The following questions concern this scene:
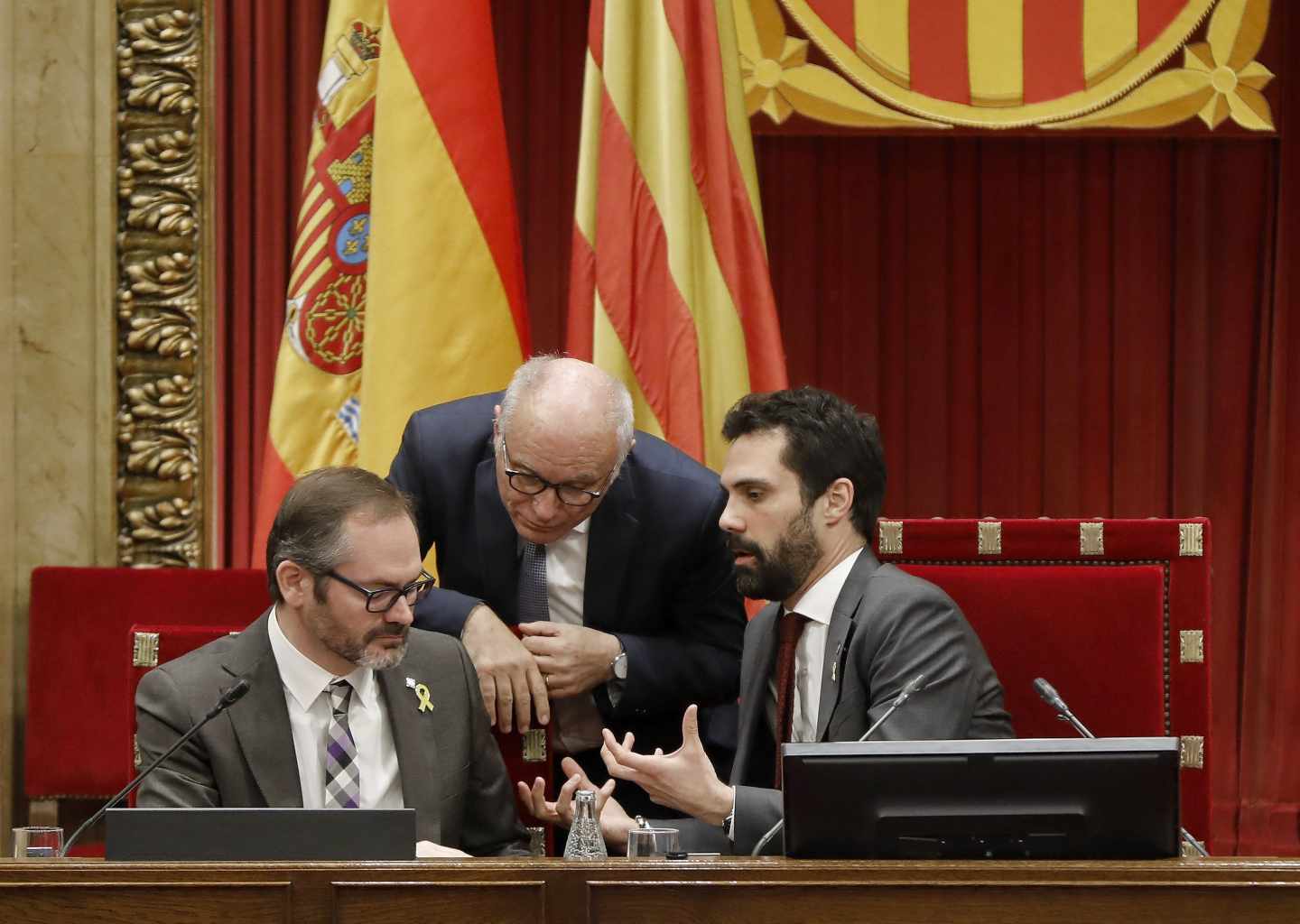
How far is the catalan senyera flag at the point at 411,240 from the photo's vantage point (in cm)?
404

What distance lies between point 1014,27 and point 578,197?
1.44m

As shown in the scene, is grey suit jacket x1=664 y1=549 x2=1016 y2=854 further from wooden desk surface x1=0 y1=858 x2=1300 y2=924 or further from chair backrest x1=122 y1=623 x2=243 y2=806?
chair backrest x1=122 y1=623 x2=243 y2=806

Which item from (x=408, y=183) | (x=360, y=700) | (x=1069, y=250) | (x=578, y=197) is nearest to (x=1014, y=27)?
(x=1069, y=250)

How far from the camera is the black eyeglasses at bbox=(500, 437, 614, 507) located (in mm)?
2986

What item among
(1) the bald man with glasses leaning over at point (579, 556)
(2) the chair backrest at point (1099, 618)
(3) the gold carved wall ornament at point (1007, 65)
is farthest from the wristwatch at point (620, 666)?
(3) the gold carved wall ornament at point (1007, 65)

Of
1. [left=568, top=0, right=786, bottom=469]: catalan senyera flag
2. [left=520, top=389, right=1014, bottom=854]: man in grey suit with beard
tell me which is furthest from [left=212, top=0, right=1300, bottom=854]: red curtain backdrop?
[left=520, top=389, right=1014, bottom=854]: man in grey suit with beard

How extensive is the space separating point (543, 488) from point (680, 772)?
679mm

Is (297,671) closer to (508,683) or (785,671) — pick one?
(508,683)

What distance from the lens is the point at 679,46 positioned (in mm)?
4094

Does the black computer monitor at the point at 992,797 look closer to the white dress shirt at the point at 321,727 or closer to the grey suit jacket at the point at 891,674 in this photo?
the grey suit jacket at the point at 891,674

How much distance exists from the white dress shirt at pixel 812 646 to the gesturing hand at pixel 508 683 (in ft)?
1.44

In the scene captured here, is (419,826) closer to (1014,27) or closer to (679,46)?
(679,46)

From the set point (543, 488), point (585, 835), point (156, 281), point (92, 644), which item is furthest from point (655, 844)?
point (156, 281)

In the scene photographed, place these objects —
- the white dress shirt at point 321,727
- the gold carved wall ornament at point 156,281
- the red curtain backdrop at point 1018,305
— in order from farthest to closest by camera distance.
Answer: the red curtain backdrop at point 1018,305, the gold carved wall ornament at point 156,281, the white dress shirt at point 321,727
